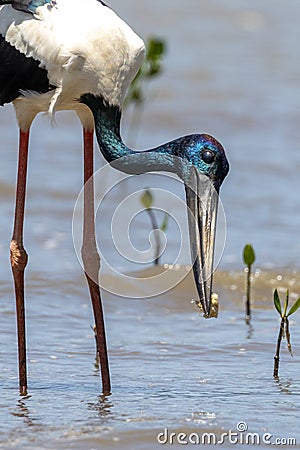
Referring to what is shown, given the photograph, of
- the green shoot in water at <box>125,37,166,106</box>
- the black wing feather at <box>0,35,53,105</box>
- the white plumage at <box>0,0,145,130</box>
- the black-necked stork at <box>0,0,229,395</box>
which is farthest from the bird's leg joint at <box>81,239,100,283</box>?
the green shoot in water at <box>125,37,166,106</box>

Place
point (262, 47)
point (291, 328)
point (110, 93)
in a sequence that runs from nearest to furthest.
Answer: point (110, 93)
point (291, 328)
point (262, 47)

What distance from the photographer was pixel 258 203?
43.5ft

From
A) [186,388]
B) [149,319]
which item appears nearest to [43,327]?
[149,319]

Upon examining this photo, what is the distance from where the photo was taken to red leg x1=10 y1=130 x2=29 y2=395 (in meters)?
7.99

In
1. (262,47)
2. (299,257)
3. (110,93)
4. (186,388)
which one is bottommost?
(186,388)

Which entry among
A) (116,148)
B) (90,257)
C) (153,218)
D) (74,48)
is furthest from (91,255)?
(153,218)

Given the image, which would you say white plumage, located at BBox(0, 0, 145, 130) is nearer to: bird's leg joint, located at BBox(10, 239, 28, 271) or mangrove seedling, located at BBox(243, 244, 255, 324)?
→ bird's leg joint, located at BBox(10, 239, 28, 271)

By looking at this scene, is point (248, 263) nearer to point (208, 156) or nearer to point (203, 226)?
point (203, 226)

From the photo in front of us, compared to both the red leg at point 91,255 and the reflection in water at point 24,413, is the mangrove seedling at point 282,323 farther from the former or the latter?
the reflection in water at point 24,413

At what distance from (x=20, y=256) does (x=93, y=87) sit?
4.47ft

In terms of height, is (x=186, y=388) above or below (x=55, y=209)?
below

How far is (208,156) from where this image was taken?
295 inches

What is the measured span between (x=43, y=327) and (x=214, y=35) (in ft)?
42.4

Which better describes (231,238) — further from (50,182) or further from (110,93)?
(110,93)
